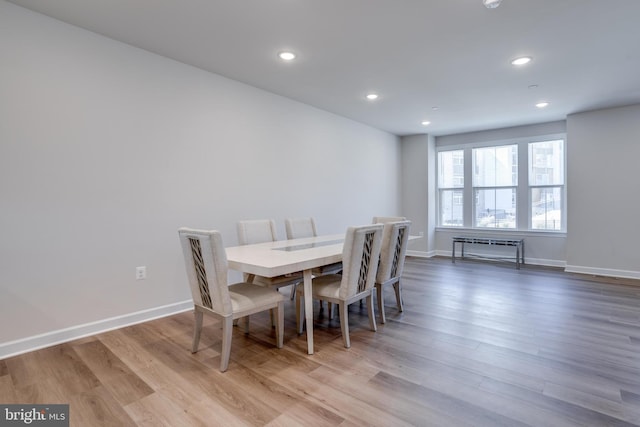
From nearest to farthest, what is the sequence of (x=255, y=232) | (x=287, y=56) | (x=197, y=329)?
(x=197, y=329), (x=287, y=56), (x=255, y=232)

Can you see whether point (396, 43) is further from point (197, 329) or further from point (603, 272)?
point (603, 272)

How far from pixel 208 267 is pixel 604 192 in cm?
566

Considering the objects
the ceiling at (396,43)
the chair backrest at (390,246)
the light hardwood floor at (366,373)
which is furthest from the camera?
the chair backrest at (390,246)

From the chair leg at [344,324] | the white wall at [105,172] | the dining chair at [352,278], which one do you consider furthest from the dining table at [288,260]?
the white wall at [105,172]

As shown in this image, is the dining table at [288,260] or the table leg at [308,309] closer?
the dining table at [288,260]

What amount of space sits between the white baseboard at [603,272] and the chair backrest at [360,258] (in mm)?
4188

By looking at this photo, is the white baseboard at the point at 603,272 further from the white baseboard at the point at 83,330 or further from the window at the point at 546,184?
the white baseboard at the point at 83,330

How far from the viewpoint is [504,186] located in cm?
614

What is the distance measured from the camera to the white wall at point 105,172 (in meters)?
2.39

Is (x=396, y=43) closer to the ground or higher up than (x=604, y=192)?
higher up

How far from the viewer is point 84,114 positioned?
2674 millimetres

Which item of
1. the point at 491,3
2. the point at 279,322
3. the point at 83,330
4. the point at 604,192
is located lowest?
the point at 83,330

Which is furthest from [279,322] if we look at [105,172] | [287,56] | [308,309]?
[287,56]

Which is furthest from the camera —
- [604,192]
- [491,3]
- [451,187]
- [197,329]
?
[451,187]
